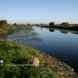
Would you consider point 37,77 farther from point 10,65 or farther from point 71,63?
point 71,63

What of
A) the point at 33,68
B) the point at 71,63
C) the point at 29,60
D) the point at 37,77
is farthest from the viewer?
the point at 71,63

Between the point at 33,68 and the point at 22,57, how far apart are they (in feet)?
10.9

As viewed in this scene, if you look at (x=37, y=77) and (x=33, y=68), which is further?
(x=33, y=68)

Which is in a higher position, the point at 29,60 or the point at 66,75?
the point at 29,60

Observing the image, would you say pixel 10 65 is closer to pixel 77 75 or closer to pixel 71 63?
pixel 77 75

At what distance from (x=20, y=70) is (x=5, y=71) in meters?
1.07

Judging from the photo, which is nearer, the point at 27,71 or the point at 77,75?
the point at 27,71

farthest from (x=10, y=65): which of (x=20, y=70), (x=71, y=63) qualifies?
(x=71, y=63)

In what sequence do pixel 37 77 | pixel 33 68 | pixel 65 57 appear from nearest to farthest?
pixel 37 77, pixel 33 68, pixel 65 57

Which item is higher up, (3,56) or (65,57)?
(3,56)

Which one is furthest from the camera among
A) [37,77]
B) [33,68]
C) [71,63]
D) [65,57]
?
[65,57]

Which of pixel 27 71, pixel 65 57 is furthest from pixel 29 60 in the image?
pixel 65 57

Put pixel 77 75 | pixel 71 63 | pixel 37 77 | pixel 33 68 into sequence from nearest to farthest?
pixel 37 77, pixel 33 68, pixel 77 75, pixel 71 63

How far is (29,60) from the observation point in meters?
19.1
